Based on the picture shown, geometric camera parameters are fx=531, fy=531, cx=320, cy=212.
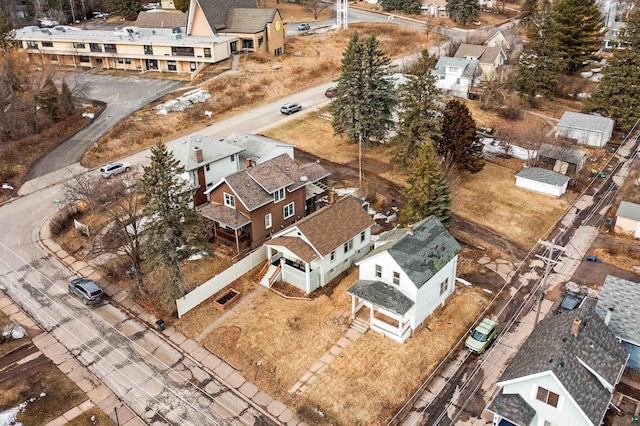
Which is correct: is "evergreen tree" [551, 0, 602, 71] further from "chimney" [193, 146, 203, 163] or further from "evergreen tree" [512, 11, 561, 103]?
"chimney" [193, 146, 203, 163]

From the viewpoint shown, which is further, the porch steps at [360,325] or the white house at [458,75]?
the white house at [458,75]

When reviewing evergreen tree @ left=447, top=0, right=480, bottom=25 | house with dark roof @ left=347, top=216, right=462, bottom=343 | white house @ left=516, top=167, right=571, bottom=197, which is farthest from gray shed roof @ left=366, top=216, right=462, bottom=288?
evergreen tree @ left=447, top=0, right=480, bottom=25

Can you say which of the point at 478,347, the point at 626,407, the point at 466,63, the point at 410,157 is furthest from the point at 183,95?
the point at 626,407

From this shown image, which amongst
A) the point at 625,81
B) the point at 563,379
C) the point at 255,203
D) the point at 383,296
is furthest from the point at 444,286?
the point at 625,81

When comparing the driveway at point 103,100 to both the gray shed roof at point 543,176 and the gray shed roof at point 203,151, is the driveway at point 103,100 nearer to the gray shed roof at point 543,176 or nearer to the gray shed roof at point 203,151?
the gray shed roof at point 203,151

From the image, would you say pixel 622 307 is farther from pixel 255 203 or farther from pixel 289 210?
pixel 255 203

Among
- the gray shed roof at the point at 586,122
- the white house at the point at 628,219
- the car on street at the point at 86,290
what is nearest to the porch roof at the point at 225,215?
the car on street at the point at 86,290

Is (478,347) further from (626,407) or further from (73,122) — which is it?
(73,122)
